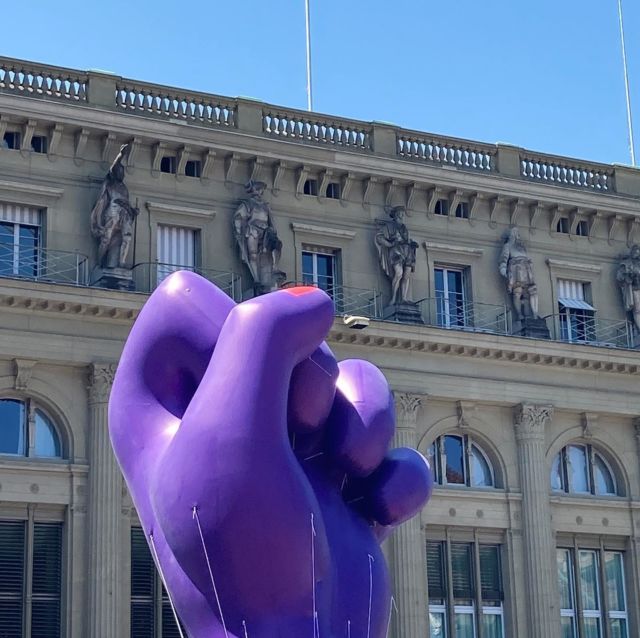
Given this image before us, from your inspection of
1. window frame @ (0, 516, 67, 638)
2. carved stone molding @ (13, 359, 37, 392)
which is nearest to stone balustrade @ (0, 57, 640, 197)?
carved stone molding @ (13, 359, 37, 392)

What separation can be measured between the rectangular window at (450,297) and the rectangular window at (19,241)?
1096 centimetres

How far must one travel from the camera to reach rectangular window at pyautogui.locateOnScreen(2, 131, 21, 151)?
3691 cm

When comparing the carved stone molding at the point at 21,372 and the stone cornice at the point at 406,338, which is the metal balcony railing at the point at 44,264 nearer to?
the stone cornice at the point at 406,338

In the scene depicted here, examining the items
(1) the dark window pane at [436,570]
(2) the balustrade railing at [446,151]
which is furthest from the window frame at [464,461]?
(2) the balustrade railing at [446,151]

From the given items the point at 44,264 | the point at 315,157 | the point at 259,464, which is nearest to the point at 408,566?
the point at 315,157

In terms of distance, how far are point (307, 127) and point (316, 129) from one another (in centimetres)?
27

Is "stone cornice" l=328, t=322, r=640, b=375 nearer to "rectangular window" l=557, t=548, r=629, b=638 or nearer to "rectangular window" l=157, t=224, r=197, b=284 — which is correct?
"rectangular window" l=157, t=224, r=197, b=284

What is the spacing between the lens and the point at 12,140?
37062 mm

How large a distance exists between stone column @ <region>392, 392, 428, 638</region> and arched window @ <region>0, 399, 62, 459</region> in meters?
8.86

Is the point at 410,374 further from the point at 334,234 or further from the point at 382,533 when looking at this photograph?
the point at 382,533

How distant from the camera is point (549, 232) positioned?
44.4m

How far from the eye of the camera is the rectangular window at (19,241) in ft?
120

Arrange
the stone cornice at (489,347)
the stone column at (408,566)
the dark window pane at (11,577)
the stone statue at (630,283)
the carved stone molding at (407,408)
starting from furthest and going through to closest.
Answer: the stone statue at (630,283)
the carved stone molding at (407,408)
the stone cornice at (489,347)
the stone column at (408,566)
the dark window pane at (11,577)

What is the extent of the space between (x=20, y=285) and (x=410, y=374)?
10.5 metres
